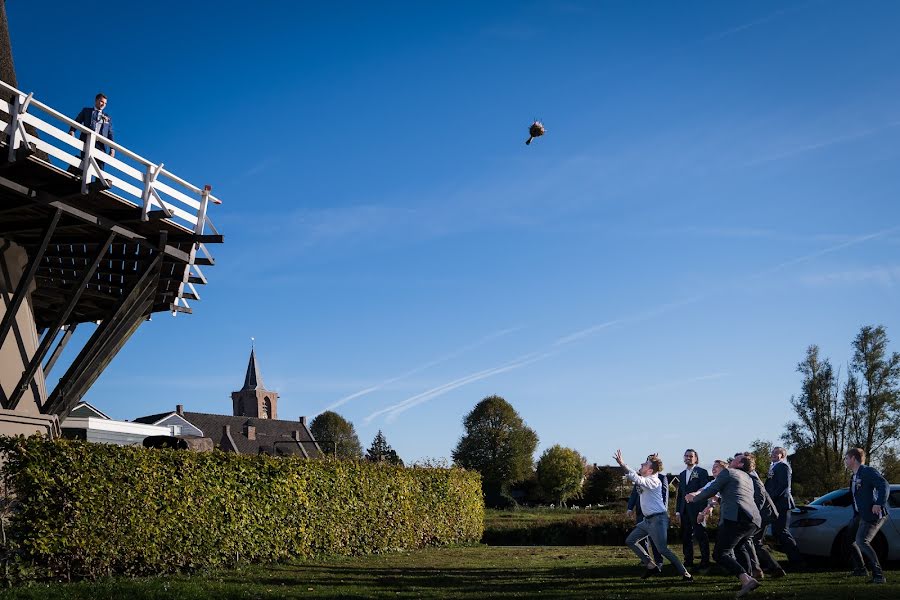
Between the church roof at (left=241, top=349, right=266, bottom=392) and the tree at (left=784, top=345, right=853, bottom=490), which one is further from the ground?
the church roof at (left=241, top=349, right=266, bottom=392)

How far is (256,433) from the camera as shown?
8031 cm

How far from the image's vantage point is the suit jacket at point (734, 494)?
10812mm

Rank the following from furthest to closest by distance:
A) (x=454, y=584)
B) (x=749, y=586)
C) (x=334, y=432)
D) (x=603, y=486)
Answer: (x=334, y=432), (x=603, y=486), (x=454, y=584), (x=749, y=586)

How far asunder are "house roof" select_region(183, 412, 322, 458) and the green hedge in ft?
181

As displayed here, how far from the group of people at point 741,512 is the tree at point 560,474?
60.9 metres

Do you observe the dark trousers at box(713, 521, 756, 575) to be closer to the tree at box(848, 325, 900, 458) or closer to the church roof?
the tree at box(848, 325, 900, 458)

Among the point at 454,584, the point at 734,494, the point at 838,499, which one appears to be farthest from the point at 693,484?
the point at 454,584

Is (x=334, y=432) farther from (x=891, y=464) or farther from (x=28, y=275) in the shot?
(x=28, y=275)

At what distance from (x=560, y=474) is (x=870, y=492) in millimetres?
63943

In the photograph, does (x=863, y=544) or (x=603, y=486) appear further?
(x=603, y=486)

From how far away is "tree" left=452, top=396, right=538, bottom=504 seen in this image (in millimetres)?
76938

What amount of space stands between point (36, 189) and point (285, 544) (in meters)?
8.42

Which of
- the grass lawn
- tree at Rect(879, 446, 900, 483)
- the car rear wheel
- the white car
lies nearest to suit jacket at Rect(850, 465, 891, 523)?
the grass lawn

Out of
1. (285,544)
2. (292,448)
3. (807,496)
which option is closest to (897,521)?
(285,544)
